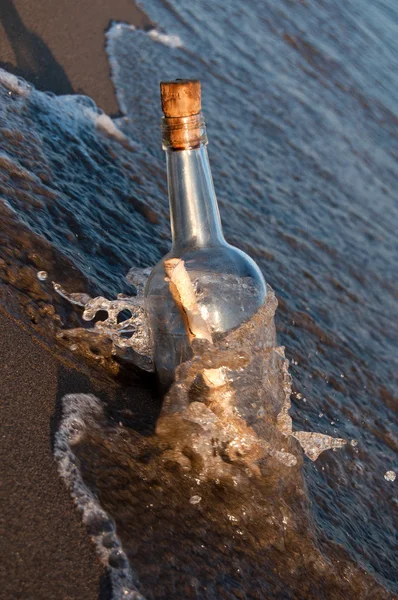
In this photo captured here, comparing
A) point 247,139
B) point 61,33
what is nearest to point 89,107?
point 61,33

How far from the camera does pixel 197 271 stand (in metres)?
2.05

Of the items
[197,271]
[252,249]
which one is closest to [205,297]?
[197,271]

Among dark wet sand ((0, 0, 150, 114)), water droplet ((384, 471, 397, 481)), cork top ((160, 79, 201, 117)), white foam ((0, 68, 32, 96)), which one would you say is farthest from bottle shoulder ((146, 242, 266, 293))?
dark wet sand ((0, 0, 150, 114))

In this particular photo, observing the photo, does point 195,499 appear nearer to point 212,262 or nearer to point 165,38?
point 212,262

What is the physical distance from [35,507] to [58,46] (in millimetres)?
3899

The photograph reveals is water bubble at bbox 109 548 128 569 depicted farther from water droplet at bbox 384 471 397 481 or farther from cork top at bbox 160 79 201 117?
water droplet at bbox 384 471 397 481

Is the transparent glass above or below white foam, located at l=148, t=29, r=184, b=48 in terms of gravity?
above

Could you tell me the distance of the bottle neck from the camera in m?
2.03

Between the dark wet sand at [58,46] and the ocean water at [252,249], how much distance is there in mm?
169

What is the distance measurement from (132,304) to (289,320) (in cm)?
118

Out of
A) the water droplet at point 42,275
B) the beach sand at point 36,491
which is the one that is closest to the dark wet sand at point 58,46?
the water droplet at point 42,275

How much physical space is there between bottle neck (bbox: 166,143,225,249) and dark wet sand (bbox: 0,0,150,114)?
263cm

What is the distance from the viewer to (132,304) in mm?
2604

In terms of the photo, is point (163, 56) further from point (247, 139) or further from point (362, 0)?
point (362, 0)
